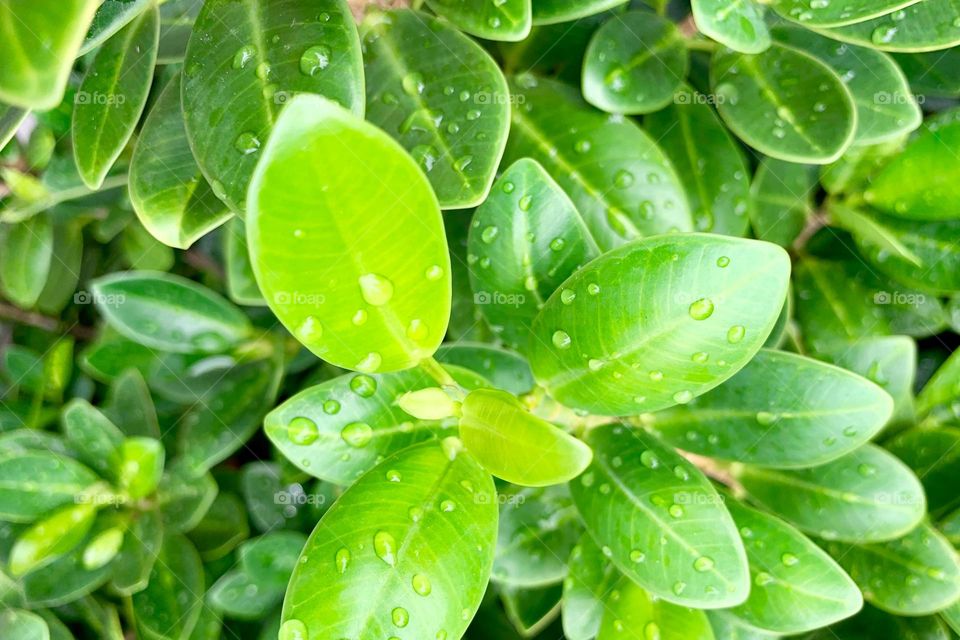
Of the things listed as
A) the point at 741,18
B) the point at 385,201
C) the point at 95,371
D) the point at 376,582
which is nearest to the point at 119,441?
the point at 95,371

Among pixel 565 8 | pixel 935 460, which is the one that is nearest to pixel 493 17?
pixel 565 8

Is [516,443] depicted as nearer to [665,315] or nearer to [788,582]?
[665,315]

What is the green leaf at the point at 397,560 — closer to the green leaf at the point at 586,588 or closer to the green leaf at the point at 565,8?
the green leaf at the point at 586,588

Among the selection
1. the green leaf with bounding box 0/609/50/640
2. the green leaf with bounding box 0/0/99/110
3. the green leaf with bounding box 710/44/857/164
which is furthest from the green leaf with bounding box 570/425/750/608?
the green leaf with bounding box 0/609/50/640

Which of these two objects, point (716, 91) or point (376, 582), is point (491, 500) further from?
point (716, 91)

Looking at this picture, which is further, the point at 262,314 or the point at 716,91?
the point at 262,314
